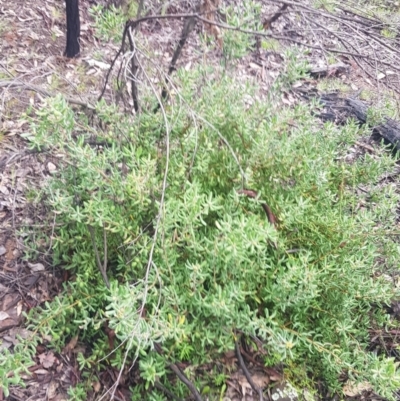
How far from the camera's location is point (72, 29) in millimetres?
3842

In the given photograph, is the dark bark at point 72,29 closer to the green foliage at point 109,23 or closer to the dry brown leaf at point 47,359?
the green foliage at point 109,23

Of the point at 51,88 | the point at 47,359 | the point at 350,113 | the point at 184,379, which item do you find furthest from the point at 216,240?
the point at 350,113

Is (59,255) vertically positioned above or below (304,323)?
below

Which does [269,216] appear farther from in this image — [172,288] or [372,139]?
[372,139]

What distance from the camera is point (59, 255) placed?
8.36 feet

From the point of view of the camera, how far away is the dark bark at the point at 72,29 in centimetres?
366

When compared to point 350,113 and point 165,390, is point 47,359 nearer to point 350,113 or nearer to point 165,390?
point 165,390

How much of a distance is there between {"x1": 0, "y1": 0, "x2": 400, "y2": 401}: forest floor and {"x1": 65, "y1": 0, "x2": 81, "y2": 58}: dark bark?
8cm

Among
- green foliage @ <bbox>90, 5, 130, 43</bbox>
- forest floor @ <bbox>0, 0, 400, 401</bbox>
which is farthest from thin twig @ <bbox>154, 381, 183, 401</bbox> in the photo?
green foliage @ <bbox>90, 5, 130, 43</bbox>

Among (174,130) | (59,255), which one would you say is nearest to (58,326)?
(59,255)

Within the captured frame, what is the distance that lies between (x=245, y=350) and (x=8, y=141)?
2103 mm

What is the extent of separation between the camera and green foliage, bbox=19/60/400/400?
197 cm

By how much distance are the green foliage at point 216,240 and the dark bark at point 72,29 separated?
1708mm

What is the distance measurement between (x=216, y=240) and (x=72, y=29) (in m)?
2.71
